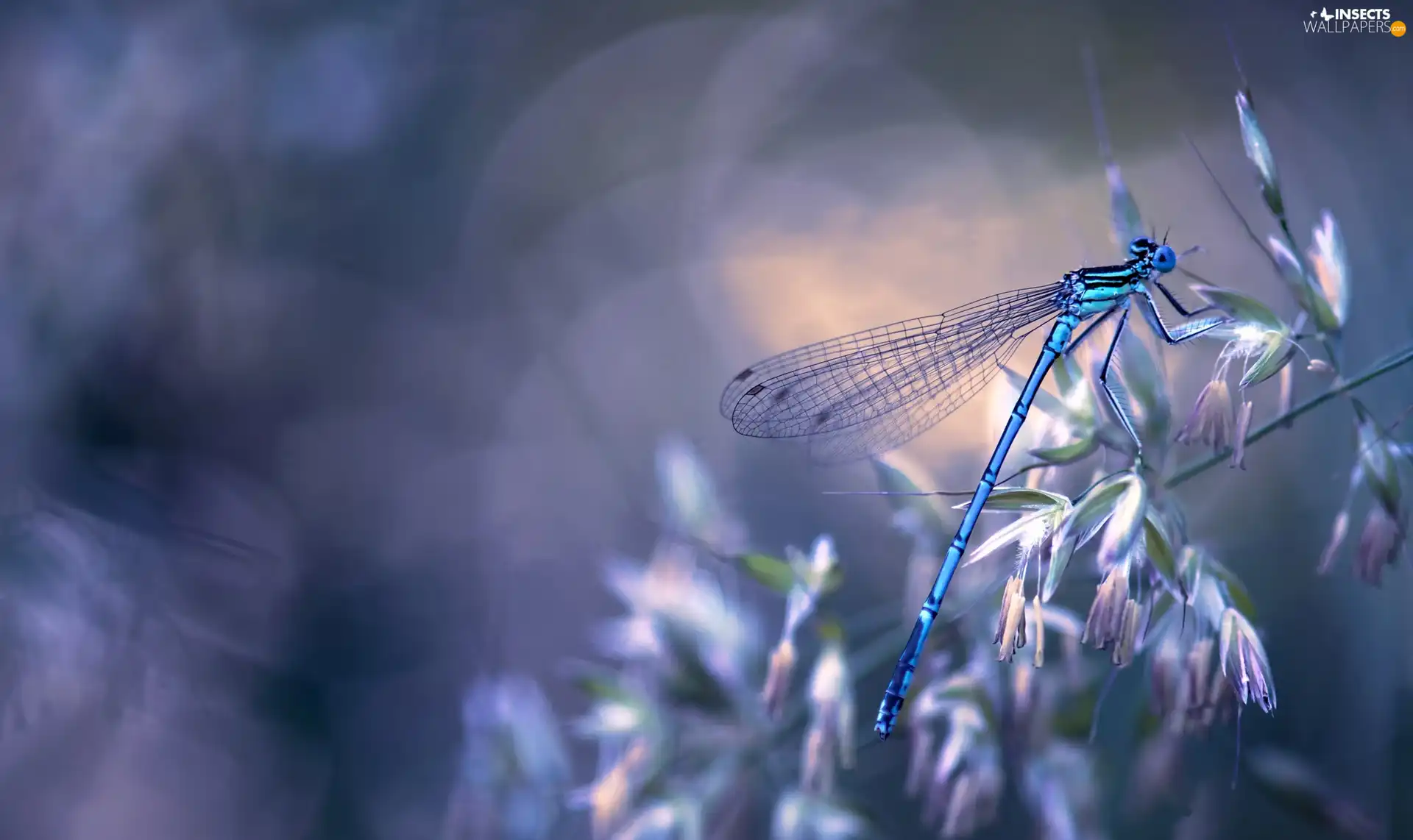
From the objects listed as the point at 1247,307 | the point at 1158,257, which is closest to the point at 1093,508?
the point at 1247,307

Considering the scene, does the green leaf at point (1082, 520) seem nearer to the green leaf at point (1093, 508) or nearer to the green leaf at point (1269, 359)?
the green leaf at point (1093, 508)

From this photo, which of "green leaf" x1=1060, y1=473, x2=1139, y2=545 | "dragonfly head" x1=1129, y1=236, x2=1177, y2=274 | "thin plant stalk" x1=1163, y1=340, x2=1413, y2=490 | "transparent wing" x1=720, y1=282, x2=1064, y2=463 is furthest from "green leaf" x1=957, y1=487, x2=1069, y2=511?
"transparent wing" x1=720, y1=282, x2=1064, y2=463

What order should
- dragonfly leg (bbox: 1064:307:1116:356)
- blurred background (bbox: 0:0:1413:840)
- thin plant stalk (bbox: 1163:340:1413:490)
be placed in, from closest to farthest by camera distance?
thin plant stalk (bbox: 1163:340:1413:490), dragonfly leg (bbox: 1064:307:1116:356), blurred background (bbox: 0:0:1413:840)

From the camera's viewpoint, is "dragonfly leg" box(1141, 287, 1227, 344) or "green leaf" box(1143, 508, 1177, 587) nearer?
"green leaf" box(1143, 508, 1177, 587)

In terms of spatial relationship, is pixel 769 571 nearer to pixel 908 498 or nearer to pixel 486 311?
pixel 908 498

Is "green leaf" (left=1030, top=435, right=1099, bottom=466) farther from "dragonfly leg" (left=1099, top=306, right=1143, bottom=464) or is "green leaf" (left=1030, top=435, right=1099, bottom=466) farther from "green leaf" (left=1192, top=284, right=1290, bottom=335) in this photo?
"green leaf" (left=1192, top=284, right=1290, bottom=335)

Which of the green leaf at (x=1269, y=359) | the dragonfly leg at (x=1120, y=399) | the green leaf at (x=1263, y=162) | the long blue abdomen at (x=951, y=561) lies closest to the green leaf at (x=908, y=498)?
the long blue abdomen at (x=951, y=561)
